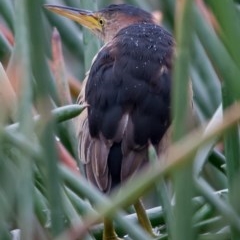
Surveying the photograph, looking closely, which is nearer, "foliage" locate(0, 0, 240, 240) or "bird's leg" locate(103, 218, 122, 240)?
"foliage" locate(0, 0, 240, 240)

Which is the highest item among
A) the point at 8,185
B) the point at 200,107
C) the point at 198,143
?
the point at 198,143

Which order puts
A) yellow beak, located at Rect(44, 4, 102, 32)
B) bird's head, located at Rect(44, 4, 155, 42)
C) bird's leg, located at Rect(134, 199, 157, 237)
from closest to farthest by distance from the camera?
1. bird's leg, located at Rect(134, 199, 157, 237)
2. yellow beak, located at Rect(44, 4, 102, 32)
3. bird's head, located at Rect(44, 4, 155, 42)

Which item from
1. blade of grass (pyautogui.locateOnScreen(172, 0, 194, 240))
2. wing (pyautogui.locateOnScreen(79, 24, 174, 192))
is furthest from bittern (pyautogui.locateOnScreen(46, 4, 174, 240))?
blade of grass (pyautogui.locateOnScreen(172, 0, 194, 240))

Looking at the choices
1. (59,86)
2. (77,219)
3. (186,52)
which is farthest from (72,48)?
(186,52)

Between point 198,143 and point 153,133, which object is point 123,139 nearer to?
point 153,133

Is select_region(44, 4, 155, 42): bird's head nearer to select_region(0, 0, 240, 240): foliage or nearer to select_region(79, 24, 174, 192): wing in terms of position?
select_region(79, 24, 174, 192): wing

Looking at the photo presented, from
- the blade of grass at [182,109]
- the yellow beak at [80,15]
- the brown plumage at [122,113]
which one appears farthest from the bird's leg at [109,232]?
the blade of grass at [182,109]
